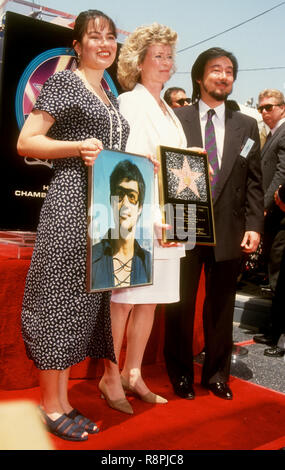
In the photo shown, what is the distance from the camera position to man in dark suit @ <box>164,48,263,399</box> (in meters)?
2.24

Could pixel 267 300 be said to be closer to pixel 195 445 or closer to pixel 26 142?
pixel 195 445

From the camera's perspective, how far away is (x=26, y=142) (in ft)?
5.44

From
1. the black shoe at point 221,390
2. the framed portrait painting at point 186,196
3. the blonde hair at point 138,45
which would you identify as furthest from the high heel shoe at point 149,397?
the blonde hair at point 138,45

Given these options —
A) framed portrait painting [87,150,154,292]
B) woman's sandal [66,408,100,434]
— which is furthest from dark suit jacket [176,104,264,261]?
woman's sandal [66,408,100,434]

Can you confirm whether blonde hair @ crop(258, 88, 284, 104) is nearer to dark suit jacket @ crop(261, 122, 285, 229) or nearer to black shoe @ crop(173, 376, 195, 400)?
dark suit jacket @ crop(261, 122, 285, 229)

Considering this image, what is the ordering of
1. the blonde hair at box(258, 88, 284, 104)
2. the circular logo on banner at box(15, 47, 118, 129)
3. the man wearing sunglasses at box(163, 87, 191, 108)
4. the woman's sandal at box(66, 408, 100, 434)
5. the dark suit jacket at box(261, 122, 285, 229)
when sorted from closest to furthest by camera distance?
the woman's sandal at box(66, 408, 100, 434), the circular logo on banner at box(15, 47, 118, 129), the dark suit jacket at box(261, 122, 285, 229), the blonde hair at box(258, 88, 284, 104), the man wearing sunglasses at box(163, 87, 191, 108)

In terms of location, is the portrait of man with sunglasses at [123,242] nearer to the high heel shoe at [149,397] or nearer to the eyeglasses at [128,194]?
the eyeglasses at [128,194]

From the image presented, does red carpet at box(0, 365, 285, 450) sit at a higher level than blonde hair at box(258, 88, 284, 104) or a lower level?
lower

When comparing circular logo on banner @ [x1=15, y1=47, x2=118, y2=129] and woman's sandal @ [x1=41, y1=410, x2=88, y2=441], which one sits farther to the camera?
circular logo on banner @ [x1=15, y1=47, x2=118, y2=129]

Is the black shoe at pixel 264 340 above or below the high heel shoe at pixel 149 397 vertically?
below

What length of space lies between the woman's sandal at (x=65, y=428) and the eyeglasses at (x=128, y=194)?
2.89 feet

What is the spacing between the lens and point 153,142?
6.61 feet

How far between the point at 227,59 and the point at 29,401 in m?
1.89

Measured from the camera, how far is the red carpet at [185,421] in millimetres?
1773
